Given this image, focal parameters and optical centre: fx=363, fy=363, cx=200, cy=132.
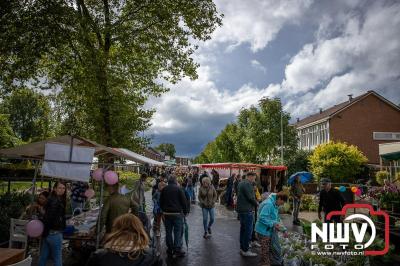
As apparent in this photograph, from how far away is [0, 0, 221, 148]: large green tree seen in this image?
15367mm

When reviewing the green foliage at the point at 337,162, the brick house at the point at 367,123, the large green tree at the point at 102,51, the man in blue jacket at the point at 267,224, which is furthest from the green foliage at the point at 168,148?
the man in blue jacket at the point at 267,224

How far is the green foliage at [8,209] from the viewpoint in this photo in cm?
970

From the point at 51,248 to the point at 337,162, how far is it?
105 feet

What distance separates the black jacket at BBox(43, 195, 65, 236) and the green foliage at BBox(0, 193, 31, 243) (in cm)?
424

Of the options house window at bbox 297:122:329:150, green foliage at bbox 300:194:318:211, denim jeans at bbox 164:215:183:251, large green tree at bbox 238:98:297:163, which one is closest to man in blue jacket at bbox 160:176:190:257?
denim jeans at bbox 164:215:183:251

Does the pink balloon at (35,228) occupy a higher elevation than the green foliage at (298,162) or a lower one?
lower

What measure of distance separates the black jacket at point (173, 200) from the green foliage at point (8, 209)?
4.39m

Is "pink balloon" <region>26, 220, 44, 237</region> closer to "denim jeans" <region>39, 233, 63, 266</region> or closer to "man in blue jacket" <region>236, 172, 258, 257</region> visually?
"denim jeans" <region>39, 233, 63, 266</region>

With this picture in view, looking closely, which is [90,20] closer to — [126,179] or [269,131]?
[126,179]

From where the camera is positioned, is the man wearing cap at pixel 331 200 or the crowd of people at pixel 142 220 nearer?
the crowd of people at pixel 142 220

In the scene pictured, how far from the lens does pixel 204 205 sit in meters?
11.6

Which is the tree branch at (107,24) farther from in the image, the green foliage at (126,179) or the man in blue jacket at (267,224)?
the man in blue jacket at (267,224)

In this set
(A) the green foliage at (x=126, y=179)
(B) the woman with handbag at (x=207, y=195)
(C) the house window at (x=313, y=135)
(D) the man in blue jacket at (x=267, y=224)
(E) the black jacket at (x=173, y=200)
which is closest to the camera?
(D) the man in blue jacket at (x=267, y=224)

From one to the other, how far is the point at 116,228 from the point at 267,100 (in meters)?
48.4
